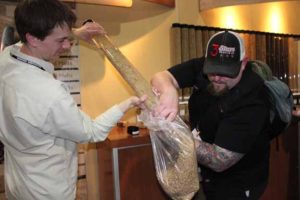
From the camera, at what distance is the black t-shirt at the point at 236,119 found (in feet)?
3.94

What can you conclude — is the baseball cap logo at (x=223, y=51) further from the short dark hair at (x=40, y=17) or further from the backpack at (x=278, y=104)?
the short dark hair at (x=40, y=17)

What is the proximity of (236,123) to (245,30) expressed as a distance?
1540 millimetres

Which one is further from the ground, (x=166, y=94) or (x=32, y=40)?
(x=32, y=40)

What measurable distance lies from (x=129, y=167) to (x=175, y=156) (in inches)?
22.8

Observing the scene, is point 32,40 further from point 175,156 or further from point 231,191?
point 231,191

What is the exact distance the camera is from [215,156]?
1.21 meters

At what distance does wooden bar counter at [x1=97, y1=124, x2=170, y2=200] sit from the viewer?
1706mm

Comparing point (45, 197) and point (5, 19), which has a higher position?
point (5, 19)

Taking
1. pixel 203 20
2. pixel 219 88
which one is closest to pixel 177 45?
pixel 203 20

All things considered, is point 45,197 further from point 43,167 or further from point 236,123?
point 236,123

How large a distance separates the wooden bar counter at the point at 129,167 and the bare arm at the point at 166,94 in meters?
0.43

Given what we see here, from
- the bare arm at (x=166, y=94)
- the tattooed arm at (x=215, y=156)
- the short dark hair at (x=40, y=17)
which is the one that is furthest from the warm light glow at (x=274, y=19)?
the short dark hair at (x=40, y=17)

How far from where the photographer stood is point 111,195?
178 centimetres

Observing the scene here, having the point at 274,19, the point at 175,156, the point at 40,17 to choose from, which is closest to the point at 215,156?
the point at 175,156
